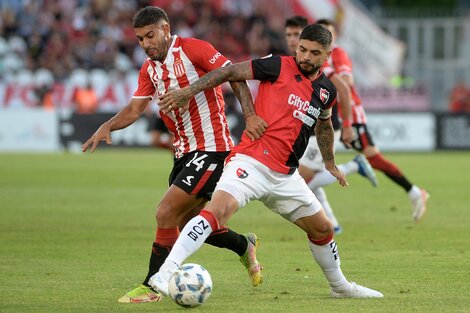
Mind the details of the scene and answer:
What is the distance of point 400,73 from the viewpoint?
1399 inches

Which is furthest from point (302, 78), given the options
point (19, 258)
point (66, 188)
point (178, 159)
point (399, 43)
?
point (399, 43)

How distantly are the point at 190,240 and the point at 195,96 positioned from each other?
170cm

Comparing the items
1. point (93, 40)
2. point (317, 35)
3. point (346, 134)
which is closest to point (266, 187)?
point (317, 35)

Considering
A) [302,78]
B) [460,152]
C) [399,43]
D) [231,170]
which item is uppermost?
[302,78]

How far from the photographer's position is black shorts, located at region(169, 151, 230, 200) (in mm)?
8297

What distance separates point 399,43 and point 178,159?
26.0 m

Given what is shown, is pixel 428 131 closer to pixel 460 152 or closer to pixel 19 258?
pixel 460 152

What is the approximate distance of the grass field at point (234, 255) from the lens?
793 cm

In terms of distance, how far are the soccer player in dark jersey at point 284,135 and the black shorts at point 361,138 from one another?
5726mm

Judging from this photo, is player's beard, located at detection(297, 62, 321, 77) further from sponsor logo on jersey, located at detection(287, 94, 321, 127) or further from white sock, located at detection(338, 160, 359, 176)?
white sock, located at detection(338, 160, 359, 176)

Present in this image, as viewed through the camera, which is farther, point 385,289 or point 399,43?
point 399,43

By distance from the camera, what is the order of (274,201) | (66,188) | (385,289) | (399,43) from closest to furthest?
(274,201), (385,289), (66,188), (399,43)

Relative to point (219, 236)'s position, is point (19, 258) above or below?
below

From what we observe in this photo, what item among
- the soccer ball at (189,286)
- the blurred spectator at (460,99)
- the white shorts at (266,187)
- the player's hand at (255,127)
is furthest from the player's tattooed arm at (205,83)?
the blurred spectator at (460,99)
